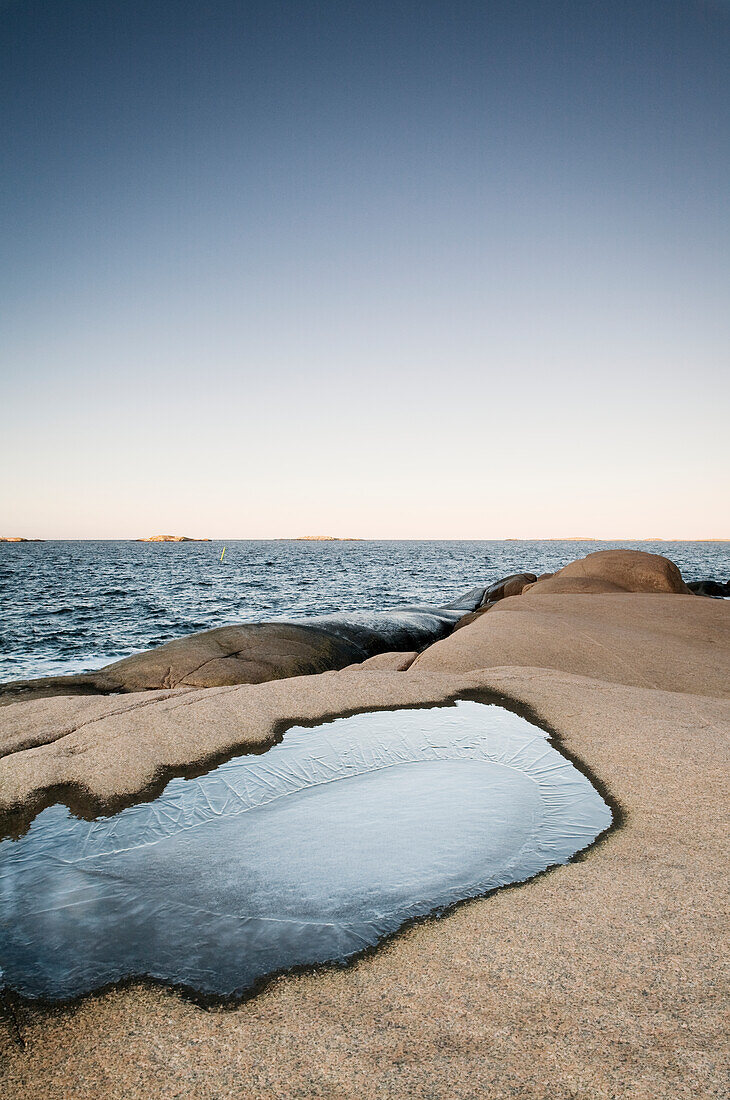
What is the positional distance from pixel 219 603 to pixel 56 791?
21.3 meters

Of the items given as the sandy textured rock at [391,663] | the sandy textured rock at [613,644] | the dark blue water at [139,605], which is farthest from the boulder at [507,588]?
the sandy textured rock at [391,663]

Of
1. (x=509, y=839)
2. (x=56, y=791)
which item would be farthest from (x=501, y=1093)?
(x=56, y=791)

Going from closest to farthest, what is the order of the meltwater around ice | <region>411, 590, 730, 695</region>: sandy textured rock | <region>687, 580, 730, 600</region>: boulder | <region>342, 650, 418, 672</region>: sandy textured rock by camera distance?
the meltwater around ice → <region>411, 590, 730, 695</region>: sandy textured rock → <region>342, 650, 418, 672</region>: sandy textured rock → <region>687, 580, 730, 600</region>: boulder

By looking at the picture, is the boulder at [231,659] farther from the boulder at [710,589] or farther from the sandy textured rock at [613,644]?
the boulder at [710,589]

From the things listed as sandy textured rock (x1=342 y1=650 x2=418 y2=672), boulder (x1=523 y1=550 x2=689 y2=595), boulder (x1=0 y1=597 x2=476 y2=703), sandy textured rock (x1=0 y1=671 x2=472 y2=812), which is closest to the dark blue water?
boulder (x1=0 y1=597 x2=476 y2=703)

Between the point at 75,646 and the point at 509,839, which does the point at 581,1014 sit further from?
the point at 75,646

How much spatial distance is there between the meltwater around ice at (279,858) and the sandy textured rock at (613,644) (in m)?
2.80

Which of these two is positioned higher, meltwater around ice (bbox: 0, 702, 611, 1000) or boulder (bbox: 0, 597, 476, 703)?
meltwater around ice (bbox: 0, 702, 611, 1000)

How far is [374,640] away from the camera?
1102 centimetres

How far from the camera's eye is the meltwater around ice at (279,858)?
205 centimetres

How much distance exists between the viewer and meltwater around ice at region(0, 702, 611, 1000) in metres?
2.05

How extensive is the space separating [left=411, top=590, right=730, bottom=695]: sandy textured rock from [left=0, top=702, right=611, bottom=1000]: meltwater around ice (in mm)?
2799

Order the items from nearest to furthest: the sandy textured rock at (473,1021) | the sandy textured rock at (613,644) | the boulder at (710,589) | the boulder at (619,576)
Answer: the sandy textured rock at (473,1021)
the sandy textured rock at (613,644)
the boulder at (619,576)
the boulder at (710,589)

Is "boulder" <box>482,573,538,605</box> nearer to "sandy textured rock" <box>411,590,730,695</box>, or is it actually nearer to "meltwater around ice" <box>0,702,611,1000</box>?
"sandy textured rock" <box>411,590,730,695</box>
